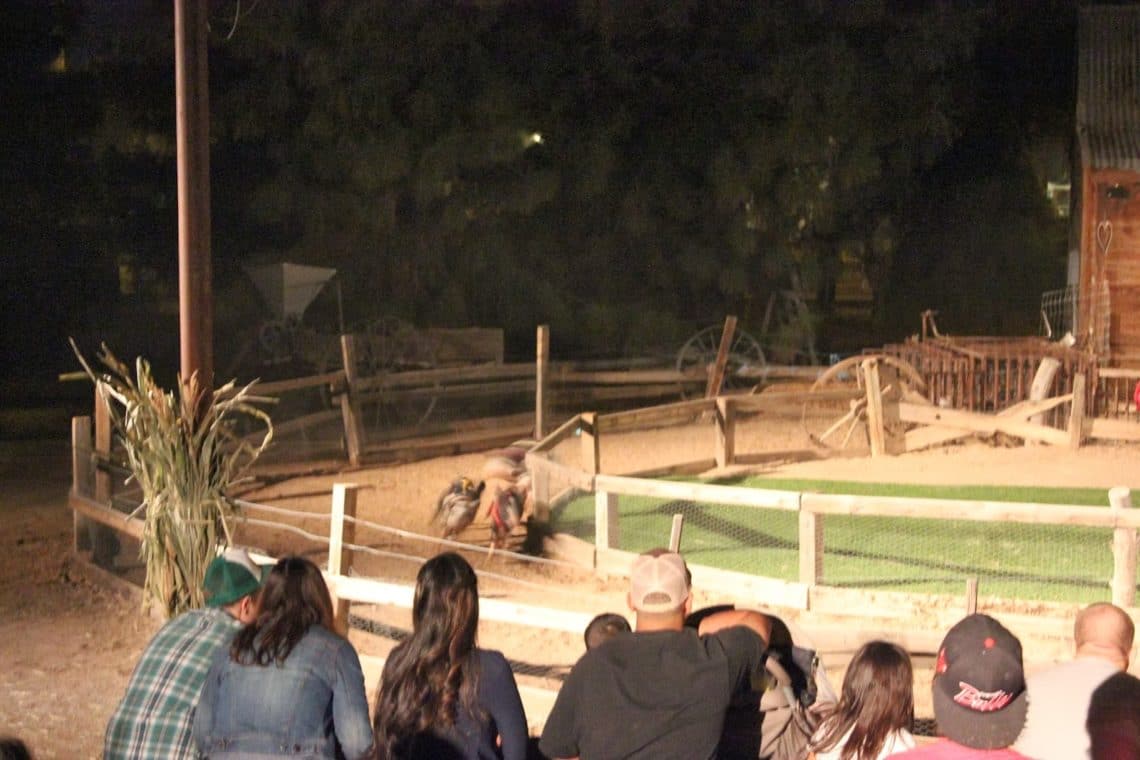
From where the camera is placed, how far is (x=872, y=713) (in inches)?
146

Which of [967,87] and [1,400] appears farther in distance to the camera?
[967,87]

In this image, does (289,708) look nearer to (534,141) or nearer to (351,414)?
(351,414)

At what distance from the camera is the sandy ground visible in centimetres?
720

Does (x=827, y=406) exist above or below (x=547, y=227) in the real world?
below

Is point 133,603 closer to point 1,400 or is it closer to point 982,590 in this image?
point 982,590

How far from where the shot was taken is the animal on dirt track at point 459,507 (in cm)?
1069

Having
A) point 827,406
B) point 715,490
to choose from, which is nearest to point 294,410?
point 827,406

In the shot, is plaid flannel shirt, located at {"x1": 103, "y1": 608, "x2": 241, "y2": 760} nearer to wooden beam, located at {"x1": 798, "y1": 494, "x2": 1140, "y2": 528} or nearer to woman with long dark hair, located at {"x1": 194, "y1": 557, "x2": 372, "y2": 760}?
woman with long dark hair, located at {"x1": 194, "y1": 557, "x2": 372, "y2": 760}

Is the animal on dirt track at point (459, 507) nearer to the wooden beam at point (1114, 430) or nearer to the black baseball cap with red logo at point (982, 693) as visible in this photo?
the wooden beam at point (1114, 430)

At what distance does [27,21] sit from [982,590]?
20.8 metres

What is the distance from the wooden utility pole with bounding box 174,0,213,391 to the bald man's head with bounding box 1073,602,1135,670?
440 cm

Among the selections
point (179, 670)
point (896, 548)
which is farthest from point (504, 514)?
point (179, 670)

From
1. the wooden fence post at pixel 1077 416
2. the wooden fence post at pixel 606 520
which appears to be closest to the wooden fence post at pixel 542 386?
the wooden fence post at pixel 1077 416

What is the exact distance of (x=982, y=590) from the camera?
8.84 m
